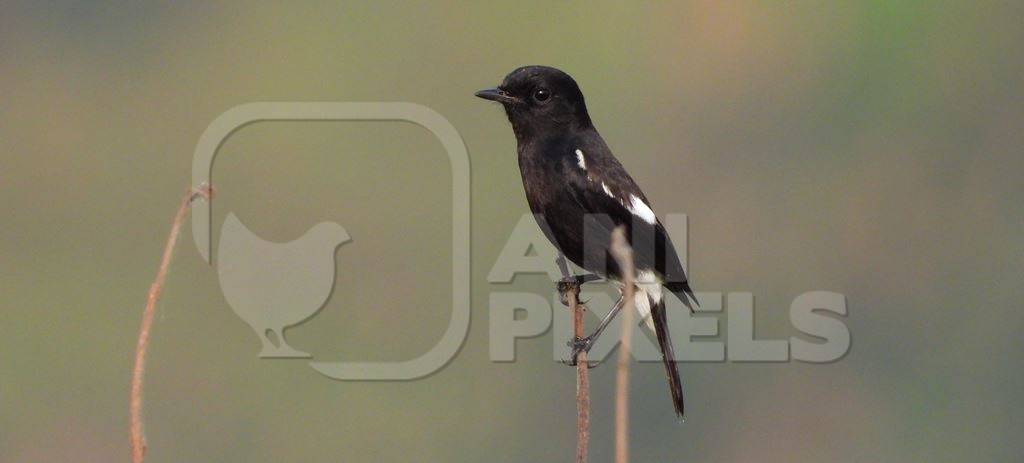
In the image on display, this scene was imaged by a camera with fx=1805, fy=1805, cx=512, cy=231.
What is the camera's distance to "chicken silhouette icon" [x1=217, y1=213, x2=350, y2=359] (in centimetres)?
1251

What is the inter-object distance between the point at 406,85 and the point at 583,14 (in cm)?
443

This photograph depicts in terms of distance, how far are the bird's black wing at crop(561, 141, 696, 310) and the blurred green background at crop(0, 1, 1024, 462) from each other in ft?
34.2

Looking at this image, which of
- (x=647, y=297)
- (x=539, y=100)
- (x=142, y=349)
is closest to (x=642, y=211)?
(x=647, y=297)

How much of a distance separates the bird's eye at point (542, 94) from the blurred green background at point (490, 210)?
10224 millimetres

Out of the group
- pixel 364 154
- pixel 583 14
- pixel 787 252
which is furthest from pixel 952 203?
pixel 364 154

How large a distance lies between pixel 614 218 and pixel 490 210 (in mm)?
13114

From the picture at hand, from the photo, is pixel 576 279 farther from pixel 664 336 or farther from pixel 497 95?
pixel 497 95

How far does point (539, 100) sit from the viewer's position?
5945 mm

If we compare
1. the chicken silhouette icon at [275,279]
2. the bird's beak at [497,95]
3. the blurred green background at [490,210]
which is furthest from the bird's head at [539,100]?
the blurred green background at [490,210]

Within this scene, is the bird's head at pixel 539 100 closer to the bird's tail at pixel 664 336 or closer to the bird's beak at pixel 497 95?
the bird's beak at pixel 497 95

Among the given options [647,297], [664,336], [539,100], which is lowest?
[664,336]

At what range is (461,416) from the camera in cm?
1927

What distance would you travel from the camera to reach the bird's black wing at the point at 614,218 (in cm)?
566

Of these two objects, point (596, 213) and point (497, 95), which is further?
point (497, 95)
